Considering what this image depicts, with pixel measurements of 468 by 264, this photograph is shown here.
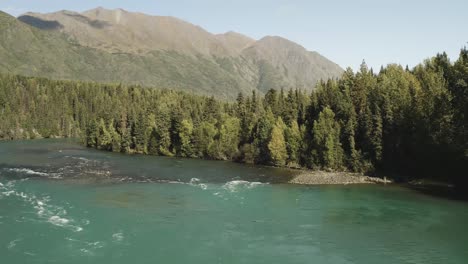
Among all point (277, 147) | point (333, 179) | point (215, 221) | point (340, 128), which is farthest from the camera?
point (277, 147)

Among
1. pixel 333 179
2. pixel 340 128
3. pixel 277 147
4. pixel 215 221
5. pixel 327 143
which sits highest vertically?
pixel 340 128

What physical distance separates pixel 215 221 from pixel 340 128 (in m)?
62.0

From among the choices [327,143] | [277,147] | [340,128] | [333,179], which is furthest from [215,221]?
[277,147]

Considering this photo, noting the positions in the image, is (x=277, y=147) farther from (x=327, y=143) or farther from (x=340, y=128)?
(x=340, y=128)

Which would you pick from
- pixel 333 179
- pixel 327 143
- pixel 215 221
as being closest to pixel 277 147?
pixel 327 143

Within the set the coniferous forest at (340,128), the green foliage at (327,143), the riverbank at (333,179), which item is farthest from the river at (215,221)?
the green foliage at (327,143)

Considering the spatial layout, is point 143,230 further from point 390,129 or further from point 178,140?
point 178,140

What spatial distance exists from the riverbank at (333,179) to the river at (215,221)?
4.63 metres

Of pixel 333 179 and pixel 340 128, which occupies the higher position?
pixel 340 128

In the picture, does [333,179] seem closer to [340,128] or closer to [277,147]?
[340,128]

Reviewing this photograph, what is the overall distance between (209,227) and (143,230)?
27.7ft

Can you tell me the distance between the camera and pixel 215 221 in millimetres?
61250

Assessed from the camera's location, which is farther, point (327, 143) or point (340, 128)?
point (340, 128)

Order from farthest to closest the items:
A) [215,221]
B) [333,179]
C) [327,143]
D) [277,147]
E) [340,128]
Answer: [277,147] → [340,128] → [327,143] → [333,179] → [215,221]
